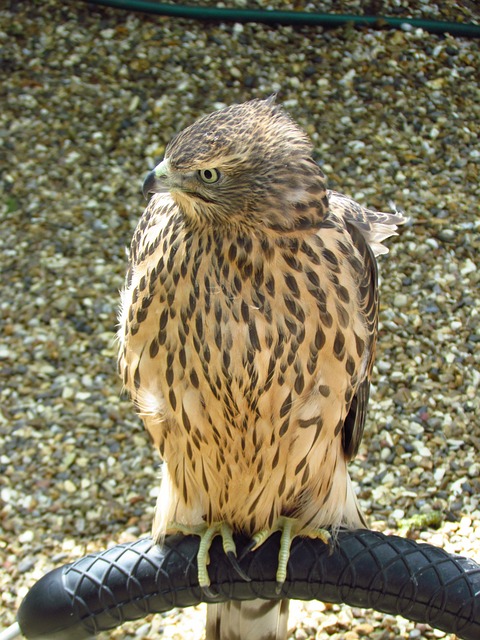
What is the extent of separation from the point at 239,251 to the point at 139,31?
4.51 metres

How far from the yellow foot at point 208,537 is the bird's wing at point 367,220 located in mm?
894

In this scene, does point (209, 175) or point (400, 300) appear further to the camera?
point (400, 300)

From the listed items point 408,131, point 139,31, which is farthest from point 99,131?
point 408,131

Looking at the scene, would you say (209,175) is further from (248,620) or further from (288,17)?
(288,17)

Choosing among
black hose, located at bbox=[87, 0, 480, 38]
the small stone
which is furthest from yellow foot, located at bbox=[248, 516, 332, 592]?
black hose, located at bbox=[87, 0, 480, 38]

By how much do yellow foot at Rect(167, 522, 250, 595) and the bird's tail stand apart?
18 cm

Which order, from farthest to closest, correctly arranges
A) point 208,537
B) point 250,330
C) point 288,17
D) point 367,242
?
point 288,17 < point 208,537 < point 367,242 < point 250,330

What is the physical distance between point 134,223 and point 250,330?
311 cm

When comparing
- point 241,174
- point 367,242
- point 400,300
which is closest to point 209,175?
point 241,174

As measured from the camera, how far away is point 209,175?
182cm

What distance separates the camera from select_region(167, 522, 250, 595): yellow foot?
224 cm

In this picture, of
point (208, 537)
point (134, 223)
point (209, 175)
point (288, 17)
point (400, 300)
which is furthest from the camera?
point (288, 17)

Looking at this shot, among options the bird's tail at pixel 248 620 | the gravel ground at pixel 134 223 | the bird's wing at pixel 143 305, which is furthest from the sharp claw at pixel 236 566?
the gravel ground at pixel 134 223

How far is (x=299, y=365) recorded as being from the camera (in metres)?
2.07
